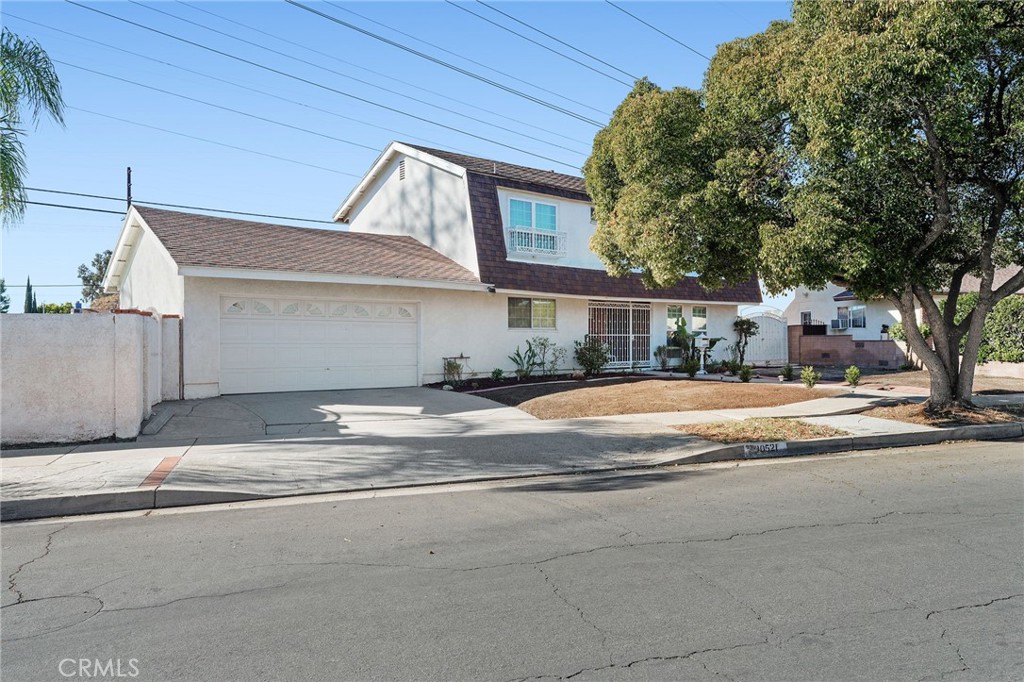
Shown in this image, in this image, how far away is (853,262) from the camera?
34.4ft

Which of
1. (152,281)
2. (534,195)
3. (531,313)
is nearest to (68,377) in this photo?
(152,281)

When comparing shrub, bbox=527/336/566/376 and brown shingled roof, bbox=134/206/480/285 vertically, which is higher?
brown shingled roof, bbox=134/206/480/285

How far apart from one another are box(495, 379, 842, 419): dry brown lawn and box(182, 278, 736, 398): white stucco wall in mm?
2504

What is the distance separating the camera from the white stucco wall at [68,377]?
895 centimetres

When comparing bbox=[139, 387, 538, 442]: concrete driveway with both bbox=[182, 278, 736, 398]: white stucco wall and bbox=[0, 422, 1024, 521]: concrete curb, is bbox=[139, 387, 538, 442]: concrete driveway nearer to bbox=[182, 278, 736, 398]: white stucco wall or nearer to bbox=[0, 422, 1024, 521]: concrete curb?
bbox=[182, 278, 736, 398]: white stucco wall

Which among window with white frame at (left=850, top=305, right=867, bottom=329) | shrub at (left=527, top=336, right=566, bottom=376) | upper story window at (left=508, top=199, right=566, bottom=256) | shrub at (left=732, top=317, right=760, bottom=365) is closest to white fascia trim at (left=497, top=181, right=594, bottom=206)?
upper story window at (left=508, top=199, right=566, bottom=256)

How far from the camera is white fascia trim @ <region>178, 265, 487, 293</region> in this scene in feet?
43.9

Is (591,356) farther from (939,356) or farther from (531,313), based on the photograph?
(939,356)

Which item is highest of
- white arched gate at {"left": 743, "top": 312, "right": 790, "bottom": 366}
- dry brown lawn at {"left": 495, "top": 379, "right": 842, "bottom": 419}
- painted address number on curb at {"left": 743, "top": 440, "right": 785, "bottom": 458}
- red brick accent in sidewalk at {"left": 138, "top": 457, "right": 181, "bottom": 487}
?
white arched gate at {"left": 743, "top": 312, "right": 790, "bottom": 366}

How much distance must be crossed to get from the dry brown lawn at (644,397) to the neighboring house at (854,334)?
8860 millimetres

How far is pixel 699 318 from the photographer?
80.4ft

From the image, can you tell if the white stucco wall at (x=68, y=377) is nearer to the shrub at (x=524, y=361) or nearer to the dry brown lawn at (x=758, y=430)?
the dry brown lawn at (x=758, y=430)

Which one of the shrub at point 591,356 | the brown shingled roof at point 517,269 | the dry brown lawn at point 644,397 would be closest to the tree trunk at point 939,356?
the dry brown lawn at point 644,397

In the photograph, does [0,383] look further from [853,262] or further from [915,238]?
[915,238]
